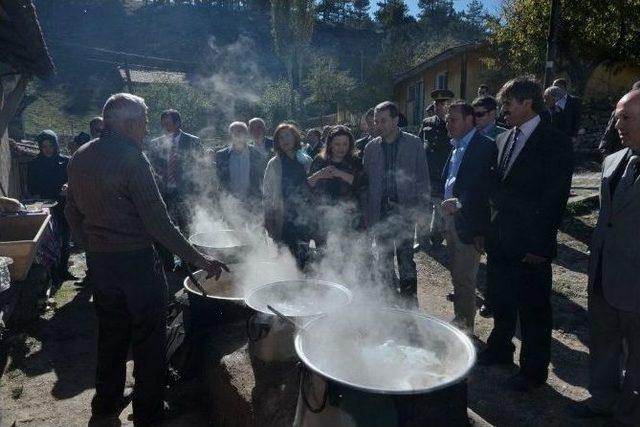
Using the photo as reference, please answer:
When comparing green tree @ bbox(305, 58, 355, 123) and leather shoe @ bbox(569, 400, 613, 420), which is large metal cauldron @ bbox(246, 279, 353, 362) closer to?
leather shoe @ bbox(569, 400, 613, 420)

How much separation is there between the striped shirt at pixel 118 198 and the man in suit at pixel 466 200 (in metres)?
2.29

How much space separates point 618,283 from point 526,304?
0.74m

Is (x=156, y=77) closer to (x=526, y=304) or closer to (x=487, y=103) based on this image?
(x=487, y=103)

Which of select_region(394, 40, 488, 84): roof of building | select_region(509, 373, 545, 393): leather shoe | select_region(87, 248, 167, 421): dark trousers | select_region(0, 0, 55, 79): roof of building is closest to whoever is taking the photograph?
select_region(87, 248, 167, 421): dark trousers

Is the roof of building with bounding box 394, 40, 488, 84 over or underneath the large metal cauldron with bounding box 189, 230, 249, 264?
over

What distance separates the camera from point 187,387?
3.88m

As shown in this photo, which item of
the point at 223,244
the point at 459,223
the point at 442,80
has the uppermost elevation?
the point at 442,80

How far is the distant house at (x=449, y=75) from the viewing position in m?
20.4

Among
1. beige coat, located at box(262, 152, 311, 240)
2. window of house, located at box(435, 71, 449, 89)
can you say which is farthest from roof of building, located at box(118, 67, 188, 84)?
beige coat, located at box(262, 152, 311, 240)

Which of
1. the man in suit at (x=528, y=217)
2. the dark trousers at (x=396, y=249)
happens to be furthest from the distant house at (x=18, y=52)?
the man in suit at (x=528, y=217)

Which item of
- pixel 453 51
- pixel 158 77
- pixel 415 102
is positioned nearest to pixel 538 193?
pixel 453 51

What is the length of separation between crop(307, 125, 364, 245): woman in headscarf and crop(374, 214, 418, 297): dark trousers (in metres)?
0.32

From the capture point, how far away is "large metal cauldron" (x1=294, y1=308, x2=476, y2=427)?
1807 millimetres

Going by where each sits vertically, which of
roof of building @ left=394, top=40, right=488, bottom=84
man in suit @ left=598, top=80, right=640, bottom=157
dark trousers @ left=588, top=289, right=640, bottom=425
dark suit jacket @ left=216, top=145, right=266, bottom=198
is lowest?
dark trousers @ left=588, top=289, right=640, bottom=425
